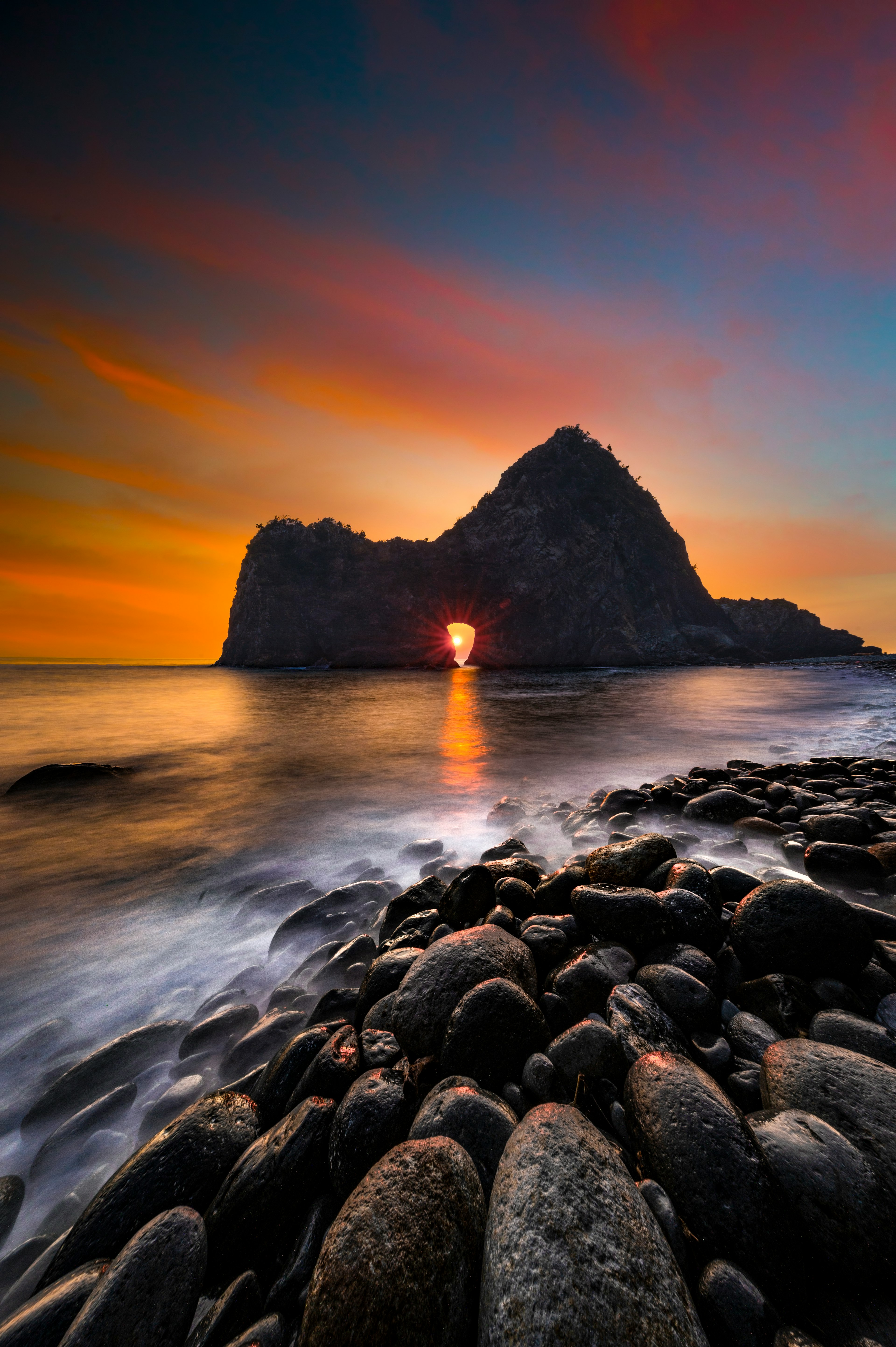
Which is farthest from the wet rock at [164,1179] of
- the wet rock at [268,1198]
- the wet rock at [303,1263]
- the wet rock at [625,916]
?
the wet rock at [625,916]

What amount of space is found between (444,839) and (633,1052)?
4054 mm

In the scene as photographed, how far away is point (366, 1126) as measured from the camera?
1.73 m

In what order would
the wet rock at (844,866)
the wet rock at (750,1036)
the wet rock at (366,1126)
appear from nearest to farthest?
the wet rock at (366,1126), the wet rock at (750,1036), the wet rock at (844,866)

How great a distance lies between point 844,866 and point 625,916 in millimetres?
2547

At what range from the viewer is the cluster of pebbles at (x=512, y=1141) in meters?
1.23

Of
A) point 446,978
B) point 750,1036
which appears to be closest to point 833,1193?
point 750,1036

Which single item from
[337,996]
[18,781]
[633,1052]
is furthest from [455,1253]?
[18,781]

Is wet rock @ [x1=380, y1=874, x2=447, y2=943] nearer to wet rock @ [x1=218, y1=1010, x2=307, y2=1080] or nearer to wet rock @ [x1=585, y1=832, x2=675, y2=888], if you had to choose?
wet rock @ [x1=218, y1=1010, x2=307, y2=1080]

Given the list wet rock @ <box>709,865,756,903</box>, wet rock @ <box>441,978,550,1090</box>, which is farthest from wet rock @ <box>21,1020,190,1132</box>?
wet rock @ <box>709,865,756,903</box>

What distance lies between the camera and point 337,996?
9.27ft

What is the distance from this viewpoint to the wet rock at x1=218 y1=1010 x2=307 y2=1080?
2635mm

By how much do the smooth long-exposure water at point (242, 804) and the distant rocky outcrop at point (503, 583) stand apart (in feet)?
214

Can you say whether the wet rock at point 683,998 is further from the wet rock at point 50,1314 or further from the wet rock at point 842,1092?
the wet rock at point 50,1314

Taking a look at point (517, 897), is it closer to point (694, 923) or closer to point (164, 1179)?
point (694, 923)
